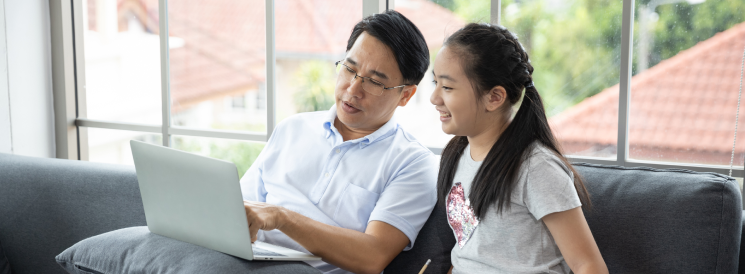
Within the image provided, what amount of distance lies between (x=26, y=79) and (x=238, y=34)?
44.4 inches

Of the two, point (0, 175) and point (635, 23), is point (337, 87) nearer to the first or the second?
point (635, 23)

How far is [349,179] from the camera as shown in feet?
4.72

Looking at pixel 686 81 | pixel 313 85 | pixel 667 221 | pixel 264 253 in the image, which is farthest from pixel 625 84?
pixel 313 85

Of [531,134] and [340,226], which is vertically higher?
[531,134]

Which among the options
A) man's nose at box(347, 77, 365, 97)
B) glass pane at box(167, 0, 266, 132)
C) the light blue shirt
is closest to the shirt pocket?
the light blue shirt

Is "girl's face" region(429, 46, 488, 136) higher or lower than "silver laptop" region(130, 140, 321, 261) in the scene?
higher

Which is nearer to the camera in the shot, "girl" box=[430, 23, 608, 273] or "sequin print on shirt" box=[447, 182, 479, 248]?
"girl" box=[430, 23, 608, 273]

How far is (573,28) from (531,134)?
84 cm

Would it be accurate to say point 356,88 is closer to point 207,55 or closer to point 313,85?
point 313,85

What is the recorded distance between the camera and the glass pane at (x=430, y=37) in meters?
2.10

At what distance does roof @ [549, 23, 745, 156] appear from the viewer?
1573 millimetres

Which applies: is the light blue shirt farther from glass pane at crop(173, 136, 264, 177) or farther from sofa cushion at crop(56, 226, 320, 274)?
glass pane at crop(173, 136, 264, 177)

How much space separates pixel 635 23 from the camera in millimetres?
1710

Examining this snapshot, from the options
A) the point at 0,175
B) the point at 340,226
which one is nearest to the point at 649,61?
the point at 340,226
